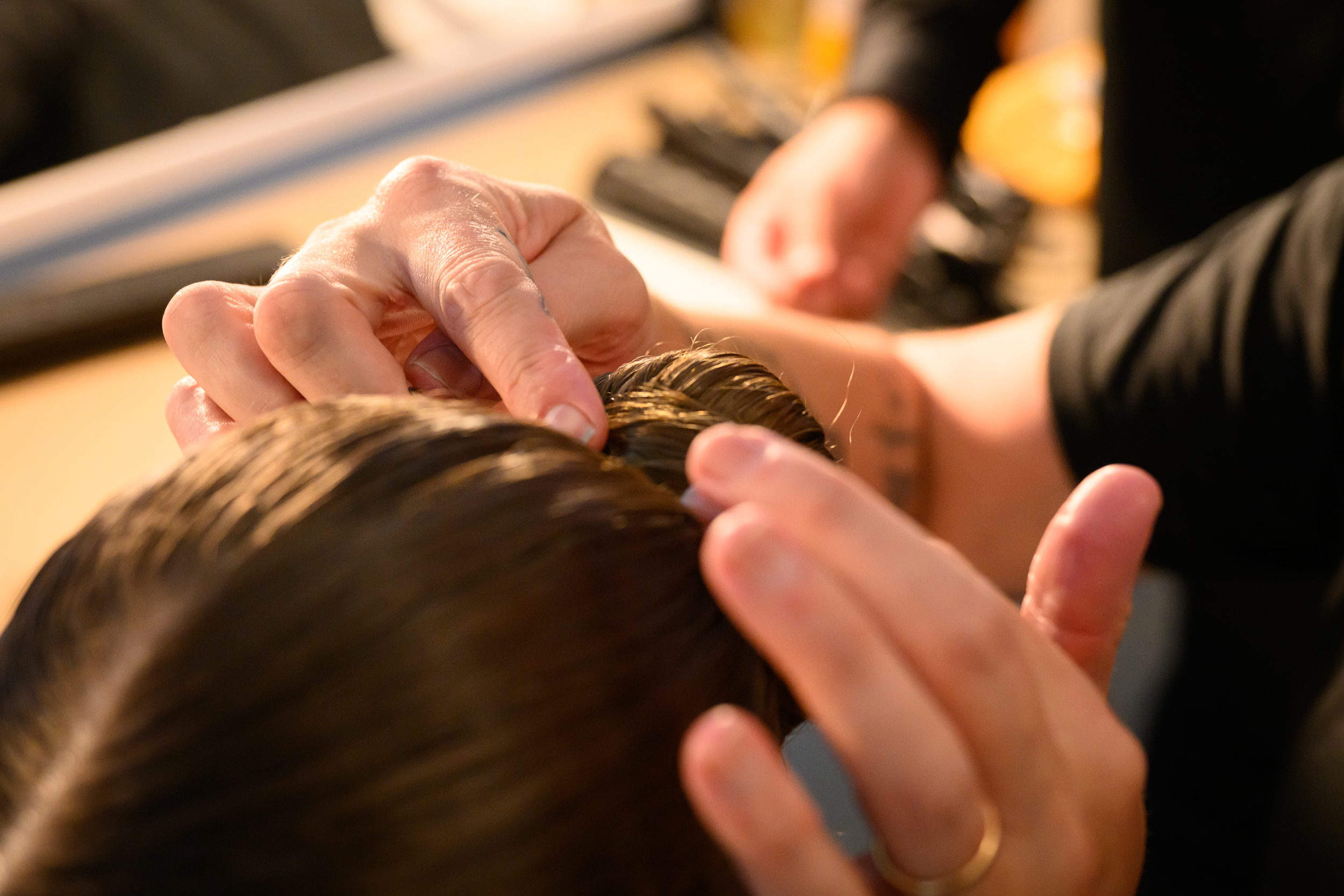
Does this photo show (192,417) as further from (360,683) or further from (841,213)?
(841,213)

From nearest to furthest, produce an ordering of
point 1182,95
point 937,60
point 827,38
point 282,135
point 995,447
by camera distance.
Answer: point 995,447
point 1182,95
point 937,60
point 282,135
point 827,38

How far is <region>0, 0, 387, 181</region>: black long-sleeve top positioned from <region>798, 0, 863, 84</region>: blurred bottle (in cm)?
78

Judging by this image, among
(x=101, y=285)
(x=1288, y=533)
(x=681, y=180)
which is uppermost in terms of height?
(x=101, y=285)

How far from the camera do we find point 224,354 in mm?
577

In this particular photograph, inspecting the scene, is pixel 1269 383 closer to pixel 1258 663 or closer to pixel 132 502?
pixel 1258 663

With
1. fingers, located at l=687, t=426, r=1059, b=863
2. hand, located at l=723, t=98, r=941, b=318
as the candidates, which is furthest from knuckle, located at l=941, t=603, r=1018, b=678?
hand, located at l=723, t=98, r=941, b=318

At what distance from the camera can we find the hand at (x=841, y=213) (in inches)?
47.3

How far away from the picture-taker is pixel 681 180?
138 centimetres

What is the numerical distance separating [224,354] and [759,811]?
0.42 m

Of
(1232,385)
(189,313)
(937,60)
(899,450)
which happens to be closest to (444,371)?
(189,313)

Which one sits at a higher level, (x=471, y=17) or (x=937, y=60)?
(x=471, y=17)

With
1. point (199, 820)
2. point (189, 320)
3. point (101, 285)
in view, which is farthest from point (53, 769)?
point (101, 285)

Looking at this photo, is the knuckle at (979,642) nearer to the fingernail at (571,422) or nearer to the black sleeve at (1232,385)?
the fingernail at (571,422)

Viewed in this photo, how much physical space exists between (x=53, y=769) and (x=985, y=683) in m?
0.35
